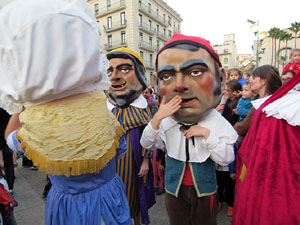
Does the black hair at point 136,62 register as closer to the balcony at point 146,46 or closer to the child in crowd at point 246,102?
the child in crowd at point 246,102

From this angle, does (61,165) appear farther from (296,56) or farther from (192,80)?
(296,56)

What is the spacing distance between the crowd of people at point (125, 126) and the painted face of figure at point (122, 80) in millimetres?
12

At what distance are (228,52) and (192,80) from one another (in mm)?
55910

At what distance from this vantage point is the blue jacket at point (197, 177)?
1.50 m

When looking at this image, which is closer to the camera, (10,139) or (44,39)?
(44,39)

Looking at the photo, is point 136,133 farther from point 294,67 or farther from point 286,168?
point 294,67

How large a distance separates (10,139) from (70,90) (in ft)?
1.91

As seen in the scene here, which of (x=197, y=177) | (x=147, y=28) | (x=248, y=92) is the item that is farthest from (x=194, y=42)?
(x=147, y=28)

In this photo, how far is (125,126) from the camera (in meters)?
2.06

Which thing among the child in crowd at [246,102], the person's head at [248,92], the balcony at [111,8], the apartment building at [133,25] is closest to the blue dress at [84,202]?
the child in crowd at [246,102]

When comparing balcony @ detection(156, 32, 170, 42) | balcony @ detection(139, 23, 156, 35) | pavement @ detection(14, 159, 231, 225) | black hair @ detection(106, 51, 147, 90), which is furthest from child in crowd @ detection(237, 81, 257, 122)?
balcony @ detection(156, 32, 170, 42)

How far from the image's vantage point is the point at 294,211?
1369 millimetres

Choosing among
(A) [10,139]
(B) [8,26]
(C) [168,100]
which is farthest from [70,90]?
(C) [168,100]

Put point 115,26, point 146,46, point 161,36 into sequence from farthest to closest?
point 161,36, point 146,46, point 115,26
